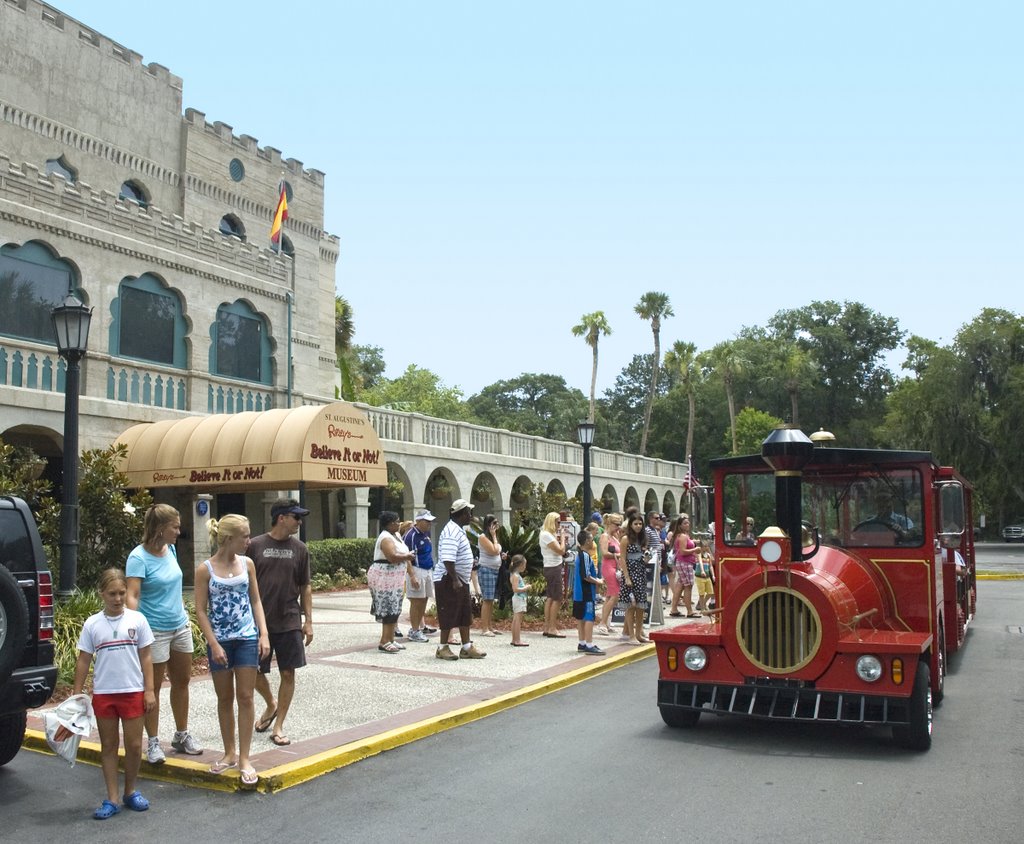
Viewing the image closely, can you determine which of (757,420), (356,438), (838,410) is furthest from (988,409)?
(356,438)

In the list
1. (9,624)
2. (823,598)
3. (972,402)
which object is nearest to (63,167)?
(9,624)

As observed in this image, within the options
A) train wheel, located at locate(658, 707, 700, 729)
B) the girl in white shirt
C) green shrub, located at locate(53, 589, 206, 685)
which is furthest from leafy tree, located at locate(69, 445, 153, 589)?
train wheel, located at locate(658, 707, 700, 729)

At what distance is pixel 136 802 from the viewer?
579 cm

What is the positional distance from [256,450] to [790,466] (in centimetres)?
1236

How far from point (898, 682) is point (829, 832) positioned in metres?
1.96

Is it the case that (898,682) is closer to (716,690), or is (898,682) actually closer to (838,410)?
(716,690)

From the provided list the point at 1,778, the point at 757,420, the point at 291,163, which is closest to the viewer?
the point at 1,778

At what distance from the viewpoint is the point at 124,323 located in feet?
65.1

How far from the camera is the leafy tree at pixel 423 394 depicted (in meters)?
68.7

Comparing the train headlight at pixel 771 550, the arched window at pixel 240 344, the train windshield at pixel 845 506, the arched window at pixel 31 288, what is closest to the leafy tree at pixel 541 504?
the arched window at pixel 240 344

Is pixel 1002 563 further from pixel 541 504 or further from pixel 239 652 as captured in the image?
pixel 239 652

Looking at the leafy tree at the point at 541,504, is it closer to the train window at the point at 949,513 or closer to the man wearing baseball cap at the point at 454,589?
the man wearing baseball cap at the point at 454,589

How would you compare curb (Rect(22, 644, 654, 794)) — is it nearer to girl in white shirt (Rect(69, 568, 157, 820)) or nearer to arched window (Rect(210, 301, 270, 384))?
→ girl in white shirt (Rect(69, 568, 157, 820))

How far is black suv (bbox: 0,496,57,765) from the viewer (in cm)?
608
